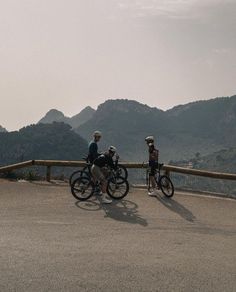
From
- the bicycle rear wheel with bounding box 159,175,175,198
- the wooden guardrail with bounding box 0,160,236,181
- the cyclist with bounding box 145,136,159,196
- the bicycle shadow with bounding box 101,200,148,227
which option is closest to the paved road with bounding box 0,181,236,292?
the bicycle shadow with bounding box 101,200,148,227

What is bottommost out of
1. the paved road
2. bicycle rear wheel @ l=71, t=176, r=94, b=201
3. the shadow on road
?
the paved road

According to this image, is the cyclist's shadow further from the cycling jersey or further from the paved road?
the cycling jersey

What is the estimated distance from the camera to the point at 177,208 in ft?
39.3

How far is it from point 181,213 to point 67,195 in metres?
3.72

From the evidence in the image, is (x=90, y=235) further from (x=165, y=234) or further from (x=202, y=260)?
(x=202, y=260)

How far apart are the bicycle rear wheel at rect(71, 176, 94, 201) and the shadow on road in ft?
0.98

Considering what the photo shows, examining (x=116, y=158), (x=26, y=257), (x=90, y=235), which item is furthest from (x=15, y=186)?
(x=26, y=257)

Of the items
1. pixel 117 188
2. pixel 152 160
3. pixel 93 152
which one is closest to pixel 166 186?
pixel 152 160

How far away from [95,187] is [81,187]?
45 cm

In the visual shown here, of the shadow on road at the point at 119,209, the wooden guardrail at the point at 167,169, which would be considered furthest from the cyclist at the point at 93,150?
the wooden guardrail at the point at 167,169

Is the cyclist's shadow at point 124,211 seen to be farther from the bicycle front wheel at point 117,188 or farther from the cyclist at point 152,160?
the cyclist at point 152,160

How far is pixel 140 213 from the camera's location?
11258mm

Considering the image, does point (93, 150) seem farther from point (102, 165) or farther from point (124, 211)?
point (124, 211)

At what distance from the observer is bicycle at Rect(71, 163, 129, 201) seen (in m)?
12.8
